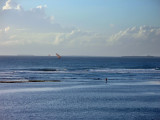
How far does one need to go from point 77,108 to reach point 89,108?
1355mm

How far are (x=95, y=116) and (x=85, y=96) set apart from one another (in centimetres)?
1135

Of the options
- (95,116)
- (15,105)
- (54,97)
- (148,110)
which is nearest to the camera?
(95,116)

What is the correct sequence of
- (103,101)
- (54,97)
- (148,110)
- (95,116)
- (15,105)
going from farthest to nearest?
1. (54,97)
2. (103,101)
3. (15,105)
4. (148,110)
5. (95,116)

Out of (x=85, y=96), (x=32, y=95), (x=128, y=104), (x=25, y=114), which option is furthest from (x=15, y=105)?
(x=128, y=104)

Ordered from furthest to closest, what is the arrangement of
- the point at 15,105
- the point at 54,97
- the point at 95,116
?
Result: 1. the point at 54,97
2. the point at 15,105
3. the point at 95,116

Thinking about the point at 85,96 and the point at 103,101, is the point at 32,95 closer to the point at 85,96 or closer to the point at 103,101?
the point at 85,96

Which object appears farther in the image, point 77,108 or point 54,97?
point 54,97

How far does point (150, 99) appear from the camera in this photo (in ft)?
122

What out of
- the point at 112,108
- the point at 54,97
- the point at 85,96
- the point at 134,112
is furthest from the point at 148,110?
the point at 54,97

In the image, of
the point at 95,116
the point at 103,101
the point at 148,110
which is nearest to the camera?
the point at 95,116

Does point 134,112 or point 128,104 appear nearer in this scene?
point 134,112

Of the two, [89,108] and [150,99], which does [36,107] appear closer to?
[89,108]

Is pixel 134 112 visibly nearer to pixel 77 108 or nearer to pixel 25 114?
pixel 77 108

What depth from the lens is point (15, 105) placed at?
33000 mm
